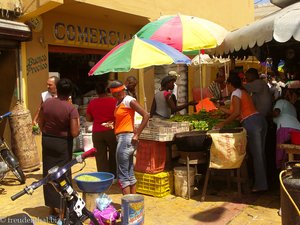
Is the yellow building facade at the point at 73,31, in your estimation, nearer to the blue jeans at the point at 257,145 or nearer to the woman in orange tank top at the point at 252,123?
the woman in orange tank top at the point at 252,123


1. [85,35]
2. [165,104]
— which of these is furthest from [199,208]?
[85,35]

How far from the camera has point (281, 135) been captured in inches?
223

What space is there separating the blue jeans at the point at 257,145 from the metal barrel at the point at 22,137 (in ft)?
14.2

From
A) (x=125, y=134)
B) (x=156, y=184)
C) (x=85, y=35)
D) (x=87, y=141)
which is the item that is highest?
(x=85, y=35)

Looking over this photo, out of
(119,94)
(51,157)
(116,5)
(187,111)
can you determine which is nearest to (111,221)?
(51,157)

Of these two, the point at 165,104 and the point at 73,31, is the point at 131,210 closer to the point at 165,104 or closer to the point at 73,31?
the point at 165,104

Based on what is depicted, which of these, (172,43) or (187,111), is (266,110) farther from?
(187,111)

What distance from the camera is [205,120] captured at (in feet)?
21.5

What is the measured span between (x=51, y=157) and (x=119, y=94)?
1234 mm

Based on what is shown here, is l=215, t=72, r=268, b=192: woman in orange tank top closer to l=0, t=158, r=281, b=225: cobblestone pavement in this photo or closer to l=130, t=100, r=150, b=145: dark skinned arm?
l=0, t=158, r=281, b=225: cobblestone pavement

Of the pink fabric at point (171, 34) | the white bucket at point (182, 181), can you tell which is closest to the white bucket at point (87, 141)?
the pink fabric at point (171, 34)

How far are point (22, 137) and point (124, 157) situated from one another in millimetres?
3346

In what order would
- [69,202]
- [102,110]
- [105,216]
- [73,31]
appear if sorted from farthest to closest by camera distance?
[73,31]
[102,110]
[105,216]
[69,202]

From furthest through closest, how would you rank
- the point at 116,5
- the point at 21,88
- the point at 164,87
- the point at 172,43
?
the point at 116,5, the point at 21,88, the point at 164,87, the point at 172,43
